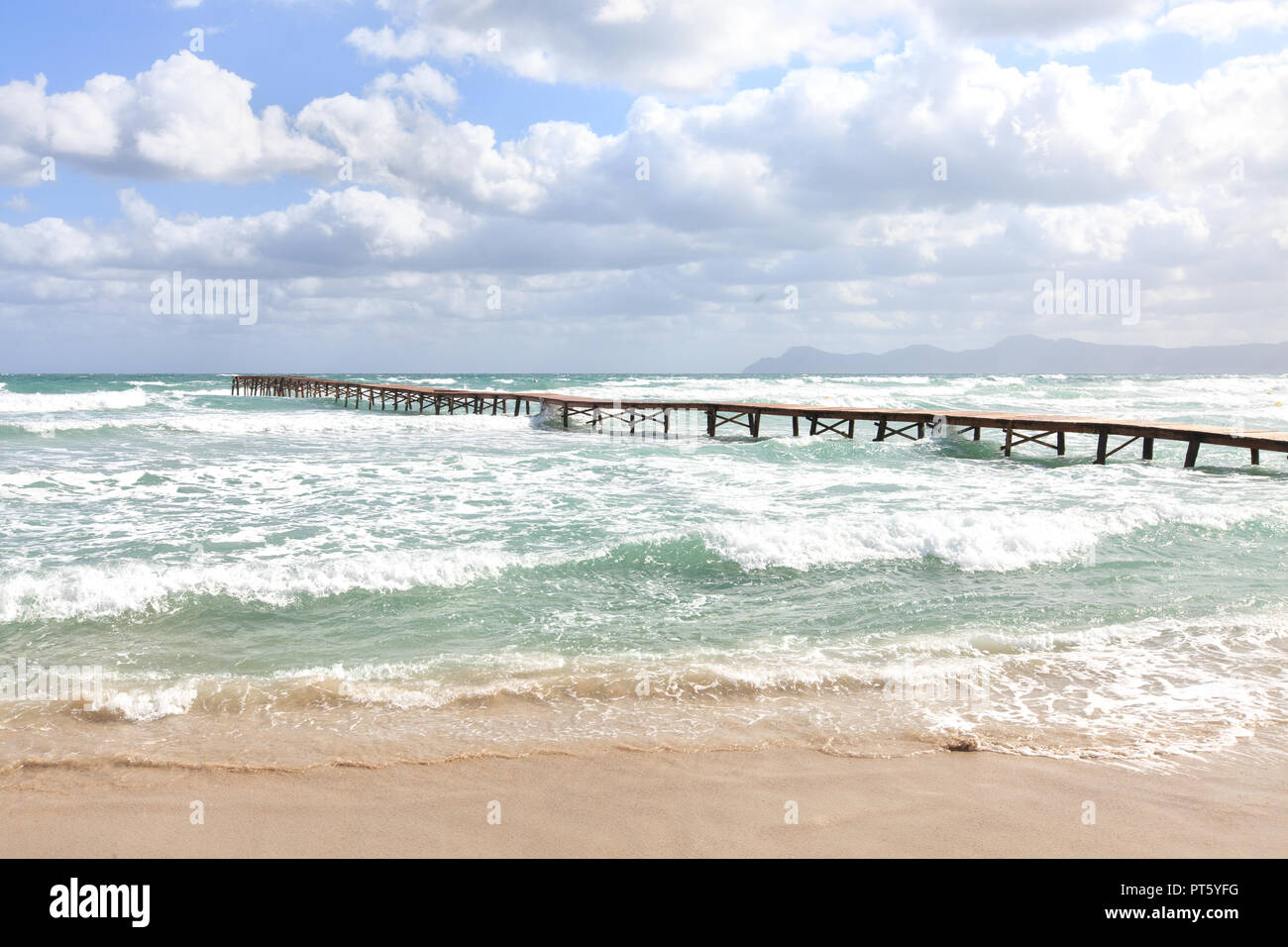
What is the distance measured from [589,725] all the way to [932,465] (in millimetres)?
15369

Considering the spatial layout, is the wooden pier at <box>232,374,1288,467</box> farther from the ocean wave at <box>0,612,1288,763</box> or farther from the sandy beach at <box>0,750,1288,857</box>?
the sandy beach at <box>0,750,1288,857</box>

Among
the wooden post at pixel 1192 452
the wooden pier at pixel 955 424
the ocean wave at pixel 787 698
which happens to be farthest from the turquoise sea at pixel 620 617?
the wooden pier at pixel 955 424

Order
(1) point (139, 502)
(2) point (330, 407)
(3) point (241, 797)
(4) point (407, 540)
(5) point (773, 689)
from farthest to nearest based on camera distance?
(2) point (330, 407) → (1) point (139, 502) → (4) point (407, 540) → (5) point (773, 689) → (3) point (241, 797)

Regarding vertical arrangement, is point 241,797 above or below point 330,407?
below

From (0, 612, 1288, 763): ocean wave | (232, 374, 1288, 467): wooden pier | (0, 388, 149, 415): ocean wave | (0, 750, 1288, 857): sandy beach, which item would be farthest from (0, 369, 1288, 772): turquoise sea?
(0, 388, 149, 415): ocean wave

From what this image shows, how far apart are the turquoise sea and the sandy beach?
244 millimetres

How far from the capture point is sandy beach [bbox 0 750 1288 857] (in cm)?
325

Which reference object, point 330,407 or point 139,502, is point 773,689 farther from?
point 330,407

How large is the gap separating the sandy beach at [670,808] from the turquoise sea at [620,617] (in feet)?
0.80

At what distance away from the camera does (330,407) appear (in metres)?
41.7

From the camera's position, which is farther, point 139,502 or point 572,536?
point 139,502

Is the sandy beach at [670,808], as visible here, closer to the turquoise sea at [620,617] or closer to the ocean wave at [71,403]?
the turquoise sea at [620,617]

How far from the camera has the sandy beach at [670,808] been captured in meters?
3.25
